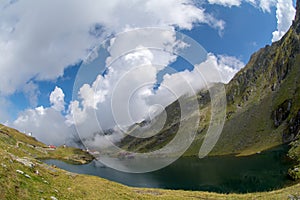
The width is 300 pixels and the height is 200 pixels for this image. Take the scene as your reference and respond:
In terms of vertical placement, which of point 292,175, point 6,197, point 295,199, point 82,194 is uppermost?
point 292,175

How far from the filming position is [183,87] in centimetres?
4312

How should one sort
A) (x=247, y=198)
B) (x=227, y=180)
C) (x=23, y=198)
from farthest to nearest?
(x=227, y=180) < (x=247, y=198) < (x=23, y=198)

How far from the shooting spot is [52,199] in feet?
83.3

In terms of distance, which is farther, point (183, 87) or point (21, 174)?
point (183, 87)

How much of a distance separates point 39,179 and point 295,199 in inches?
1240

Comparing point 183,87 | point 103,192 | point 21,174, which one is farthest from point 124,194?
point 183,87

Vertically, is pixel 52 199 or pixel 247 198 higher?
pixel 247 198

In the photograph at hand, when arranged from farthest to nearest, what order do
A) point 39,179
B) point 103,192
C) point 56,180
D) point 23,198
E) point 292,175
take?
1. point 292,175
2. point 103,192
3. point 56,180
4. point 39,179
5. point 23,198

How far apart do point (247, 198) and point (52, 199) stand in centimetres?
2983

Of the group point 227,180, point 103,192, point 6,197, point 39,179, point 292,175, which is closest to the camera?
point 6,197

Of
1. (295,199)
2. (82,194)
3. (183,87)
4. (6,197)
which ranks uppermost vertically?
(183,87)

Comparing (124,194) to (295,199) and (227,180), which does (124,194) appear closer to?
(295,199)

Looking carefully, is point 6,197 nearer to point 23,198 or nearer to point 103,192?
point 23,198

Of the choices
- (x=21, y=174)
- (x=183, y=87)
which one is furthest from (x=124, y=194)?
(x=183, y=87)
